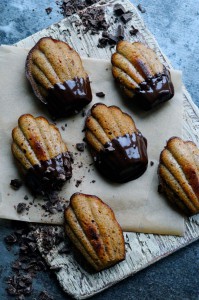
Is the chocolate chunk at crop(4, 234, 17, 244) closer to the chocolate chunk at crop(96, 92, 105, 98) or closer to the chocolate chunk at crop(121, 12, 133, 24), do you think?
the chocolate chunk at crop(96, 92, 105, 98)

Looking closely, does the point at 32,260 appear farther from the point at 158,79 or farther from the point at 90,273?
the point at 158,79

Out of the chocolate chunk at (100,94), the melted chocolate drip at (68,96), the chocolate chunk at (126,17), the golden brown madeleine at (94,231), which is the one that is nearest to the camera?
the golden brown madeleine at (94,231)

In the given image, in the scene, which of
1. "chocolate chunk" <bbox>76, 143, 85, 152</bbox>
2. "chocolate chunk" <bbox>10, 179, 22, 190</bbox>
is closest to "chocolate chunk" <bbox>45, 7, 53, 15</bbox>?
"chocolate chunk" <bbox>76, 143, 85, 152</bbox>

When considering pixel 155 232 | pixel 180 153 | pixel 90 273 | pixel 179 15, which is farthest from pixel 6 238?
pixel 179 15

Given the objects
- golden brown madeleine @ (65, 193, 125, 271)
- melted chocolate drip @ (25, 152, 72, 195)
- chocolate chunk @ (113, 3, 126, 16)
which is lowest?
golden brown madeleine @ (65, 193, 125, 271)

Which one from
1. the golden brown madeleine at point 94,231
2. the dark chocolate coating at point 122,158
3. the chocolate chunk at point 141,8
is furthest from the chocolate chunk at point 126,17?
the golden brown madeleine at point 94,231

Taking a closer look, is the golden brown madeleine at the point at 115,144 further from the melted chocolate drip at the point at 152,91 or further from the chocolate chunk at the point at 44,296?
the chocolate chunk at the point at 44,296

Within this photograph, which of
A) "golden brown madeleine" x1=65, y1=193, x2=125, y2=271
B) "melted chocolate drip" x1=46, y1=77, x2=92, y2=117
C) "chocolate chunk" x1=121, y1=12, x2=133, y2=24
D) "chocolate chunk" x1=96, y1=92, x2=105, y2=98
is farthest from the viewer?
"chocolate chunk" x1=121, y1=12, x2=133, y2=24
